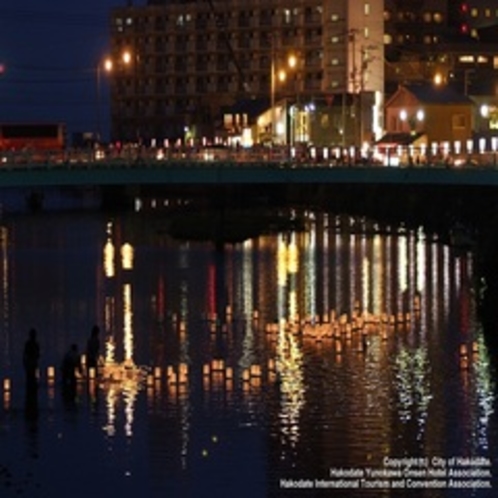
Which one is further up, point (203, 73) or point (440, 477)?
point (203, 73)

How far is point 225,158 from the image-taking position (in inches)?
2228

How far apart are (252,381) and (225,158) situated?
2363cm

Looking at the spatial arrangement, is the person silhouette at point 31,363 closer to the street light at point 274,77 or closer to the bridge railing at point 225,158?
the bridge railing at point 225,158

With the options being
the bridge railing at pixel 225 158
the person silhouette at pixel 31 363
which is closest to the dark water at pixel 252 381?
the person silhouette at pixel 31 363

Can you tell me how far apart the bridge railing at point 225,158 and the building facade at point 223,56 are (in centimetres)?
4255

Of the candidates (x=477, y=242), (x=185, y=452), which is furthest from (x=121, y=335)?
(x=477, y=242)

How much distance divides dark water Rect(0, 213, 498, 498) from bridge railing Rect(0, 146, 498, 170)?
348 cm

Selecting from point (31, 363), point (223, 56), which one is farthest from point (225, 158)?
point (223, 56)

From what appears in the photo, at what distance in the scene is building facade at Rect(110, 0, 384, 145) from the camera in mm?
108312

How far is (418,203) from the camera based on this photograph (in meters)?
80.1

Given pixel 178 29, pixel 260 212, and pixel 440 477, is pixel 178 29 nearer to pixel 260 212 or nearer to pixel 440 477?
pixel 260 212

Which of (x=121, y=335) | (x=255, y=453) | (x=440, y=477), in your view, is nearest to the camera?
(x=440, y=477)

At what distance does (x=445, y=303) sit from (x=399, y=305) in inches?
49.1

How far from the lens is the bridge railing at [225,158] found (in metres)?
54.0
